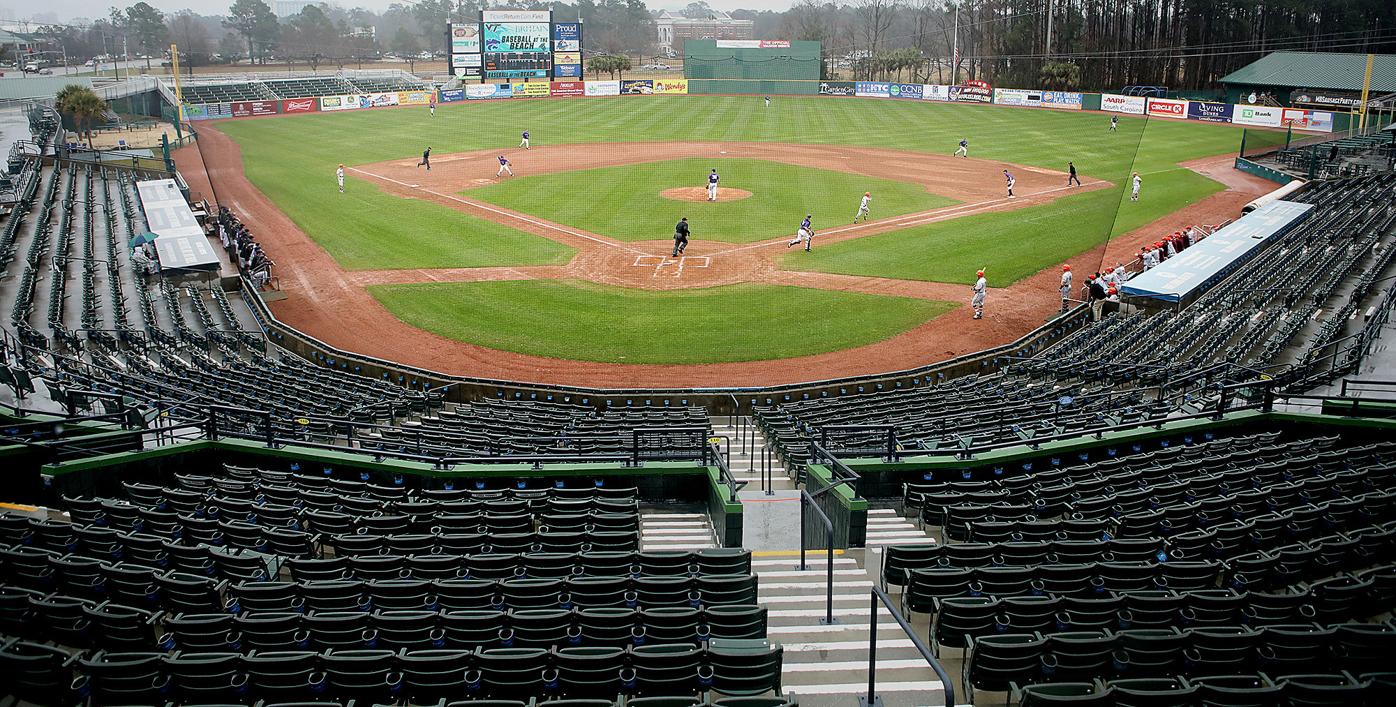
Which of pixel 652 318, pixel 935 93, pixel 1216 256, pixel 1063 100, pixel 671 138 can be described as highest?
pixel 935 93

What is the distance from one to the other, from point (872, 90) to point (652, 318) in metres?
70.2

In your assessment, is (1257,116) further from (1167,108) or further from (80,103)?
(80,103)

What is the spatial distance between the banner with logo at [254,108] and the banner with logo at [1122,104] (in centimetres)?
6706

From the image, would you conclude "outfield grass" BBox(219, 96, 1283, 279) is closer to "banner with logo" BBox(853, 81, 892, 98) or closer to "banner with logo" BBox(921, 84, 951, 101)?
"banner with logo" BBox(921, 84, 951, 101)

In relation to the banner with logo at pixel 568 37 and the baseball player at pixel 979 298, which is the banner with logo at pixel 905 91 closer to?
the banner with logo at pixel 568 37

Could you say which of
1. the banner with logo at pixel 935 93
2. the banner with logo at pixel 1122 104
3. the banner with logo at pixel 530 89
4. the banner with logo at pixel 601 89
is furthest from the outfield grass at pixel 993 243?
the banner with logo at pixel 530 89

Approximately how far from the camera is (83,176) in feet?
152

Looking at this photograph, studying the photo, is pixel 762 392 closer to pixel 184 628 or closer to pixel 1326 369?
pixel 1326 369

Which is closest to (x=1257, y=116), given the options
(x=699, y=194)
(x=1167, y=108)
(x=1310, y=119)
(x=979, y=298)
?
(x=1310, y=119)

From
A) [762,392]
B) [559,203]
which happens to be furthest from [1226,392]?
[559,203]

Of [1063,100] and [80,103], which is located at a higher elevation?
[1063,100]

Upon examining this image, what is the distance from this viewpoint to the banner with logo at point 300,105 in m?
80.4

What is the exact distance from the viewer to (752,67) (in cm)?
9350

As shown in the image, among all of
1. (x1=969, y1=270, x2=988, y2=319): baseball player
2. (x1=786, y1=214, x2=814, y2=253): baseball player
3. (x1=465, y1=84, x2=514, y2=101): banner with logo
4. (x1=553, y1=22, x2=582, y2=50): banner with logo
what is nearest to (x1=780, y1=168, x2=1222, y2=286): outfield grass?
(x1=786, y1=214, x2=814, y2=253): baseball player
